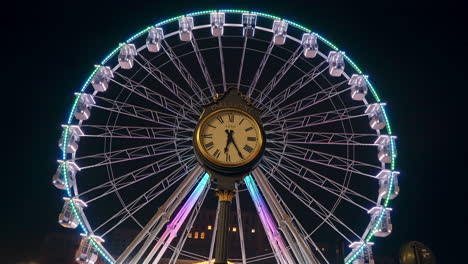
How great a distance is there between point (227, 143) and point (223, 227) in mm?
2131

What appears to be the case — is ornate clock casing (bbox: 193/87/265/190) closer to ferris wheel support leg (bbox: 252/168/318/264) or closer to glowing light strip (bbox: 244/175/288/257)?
ferris wheel support leg (bbox: 252/168/318/264)

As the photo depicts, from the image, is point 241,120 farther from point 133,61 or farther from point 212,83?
point 133,61

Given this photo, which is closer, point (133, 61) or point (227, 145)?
point (227, 145)

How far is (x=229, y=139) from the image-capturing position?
11.4 m

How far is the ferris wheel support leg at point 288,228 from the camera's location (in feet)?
44.0

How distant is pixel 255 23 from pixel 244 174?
28.2 feet

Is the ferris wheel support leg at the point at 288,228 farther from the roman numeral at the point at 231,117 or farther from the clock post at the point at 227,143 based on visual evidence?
the roman numeral at the point at 231,117

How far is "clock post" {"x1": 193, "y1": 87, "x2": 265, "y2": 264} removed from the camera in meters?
10.6

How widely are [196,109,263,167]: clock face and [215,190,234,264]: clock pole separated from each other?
0.70m

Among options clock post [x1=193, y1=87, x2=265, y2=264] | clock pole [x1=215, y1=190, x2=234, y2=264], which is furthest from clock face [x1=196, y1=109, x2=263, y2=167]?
clock pole [x1=215, y1=190, x2=234, y2=264]

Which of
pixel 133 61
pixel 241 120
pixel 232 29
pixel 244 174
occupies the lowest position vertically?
pixel 244 174

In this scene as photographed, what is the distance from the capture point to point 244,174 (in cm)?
1085
